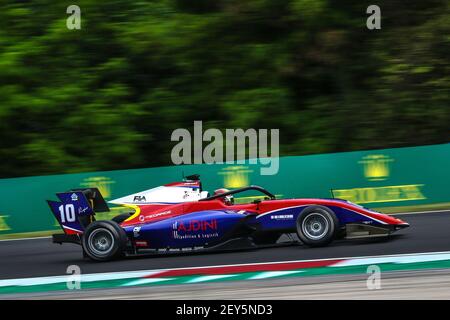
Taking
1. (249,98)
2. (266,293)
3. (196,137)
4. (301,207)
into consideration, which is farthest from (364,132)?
→ (266,293)

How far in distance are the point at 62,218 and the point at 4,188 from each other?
4.59m

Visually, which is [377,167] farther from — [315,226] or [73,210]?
[73,210]

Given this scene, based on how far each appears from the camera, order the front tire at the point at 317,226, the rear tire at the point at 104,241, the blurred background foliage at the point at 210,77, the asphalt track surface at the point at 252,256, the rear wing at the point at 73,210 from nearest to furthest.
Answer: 1. the asphalt track surface at the point at 252,256
2. the front tire at the point at 317,226
3. the rear tire at the point at 104,241
4. the rear wing at the point at 73,210
5. the blurred background foliage at the point at 210,77

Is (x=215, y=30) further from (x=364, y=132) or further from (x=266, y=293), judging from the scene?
(x=266, y=293)

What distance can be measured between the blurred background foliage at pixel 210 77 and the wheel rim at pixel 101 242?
10137 millimetres

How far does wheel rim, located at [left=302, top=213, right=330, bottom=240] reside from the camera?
8.79 meters

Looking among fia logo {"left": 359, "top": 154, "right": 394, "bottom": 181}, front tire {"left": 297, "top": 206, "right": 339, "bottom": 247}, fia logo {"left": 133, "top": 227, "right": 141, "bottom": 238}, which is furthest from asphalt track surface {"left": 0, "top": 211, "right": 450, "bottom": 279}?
fia logo {"left": 359, "top": 154, "right": 394, "bottom": 181}

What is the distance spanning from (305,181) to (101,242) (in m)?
4.96

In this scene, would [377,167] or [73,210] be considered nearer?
[73,210]

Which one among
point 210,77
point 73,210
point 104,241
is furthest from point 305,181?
point 210,77

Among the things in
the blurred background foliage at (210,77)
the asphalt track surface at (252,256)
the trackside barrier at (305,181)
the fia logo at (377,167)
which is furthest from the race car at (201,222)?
the blurred background foliage at (210,77)

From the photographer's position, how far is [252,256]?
349 inches

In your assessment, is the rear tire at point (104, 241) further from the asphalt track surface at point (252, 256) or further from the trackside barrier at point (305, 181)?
the trackside barrier at point (305, 181)

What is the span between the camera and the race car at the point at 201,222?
883cm
